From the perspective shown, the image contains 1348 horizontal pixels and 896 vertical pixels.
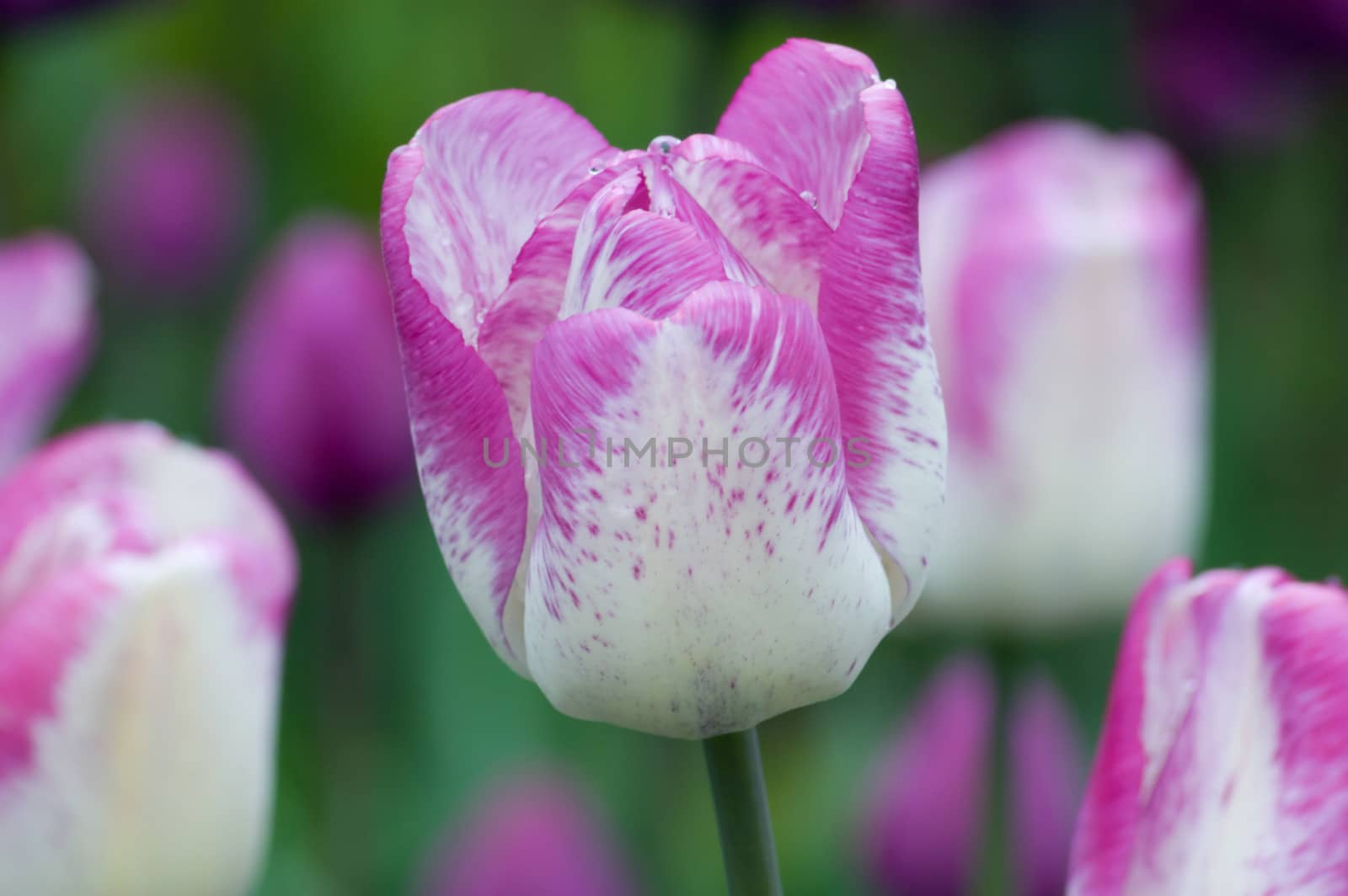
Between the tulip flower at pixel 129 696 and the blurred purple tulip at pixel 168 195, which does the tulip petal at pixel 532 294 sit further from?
the blurred purple tulip at pixel 168 195

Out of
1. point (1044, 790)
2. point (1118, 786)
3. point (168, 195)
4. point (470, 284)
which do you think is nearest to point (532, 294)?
point (470, 284)

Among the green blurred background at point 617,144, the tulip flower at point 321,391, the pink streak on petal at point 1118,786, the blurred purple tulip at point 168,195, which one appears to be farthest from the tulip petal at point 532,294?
the blurred purple tulip at point 168,195

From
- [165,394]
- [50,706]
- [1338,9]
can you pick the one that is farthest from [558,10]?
[50,706]

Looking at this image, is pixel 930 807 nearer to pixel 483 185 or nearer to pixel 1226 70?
pixel 483 185

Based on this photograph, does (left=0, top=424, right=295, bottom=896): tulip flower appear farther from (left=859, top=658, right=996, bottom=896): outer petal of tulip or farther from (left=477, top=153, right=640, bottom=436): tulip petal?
(left=859, top=658, right=996, bottom=896): outer petal of tulip

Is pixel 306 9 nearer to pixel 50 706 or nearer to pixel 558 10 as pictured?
pixel 558 10

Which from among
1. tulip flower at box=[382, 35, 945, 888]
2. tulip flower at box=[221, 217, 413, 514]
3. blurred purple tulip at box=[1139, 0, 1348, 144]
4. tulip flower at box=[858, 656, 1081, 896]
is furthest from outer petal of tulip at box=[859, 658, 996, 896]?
blurred purple tulip at box=[1139, 0, 1348, 144]
